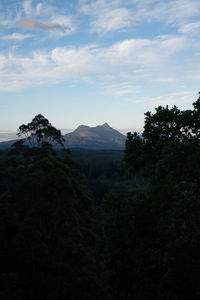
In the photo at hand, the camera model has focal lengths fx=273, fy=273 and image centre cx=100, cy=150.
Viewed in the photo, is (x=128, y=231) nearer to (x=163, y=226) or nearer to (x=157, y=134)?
(x=163, y=226)

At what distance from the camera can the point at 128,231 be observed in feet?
52.1

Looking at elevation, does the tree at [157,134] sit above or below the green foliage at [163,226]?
above

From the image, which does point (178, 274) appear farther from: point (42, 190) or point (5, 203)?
point (5, 203)

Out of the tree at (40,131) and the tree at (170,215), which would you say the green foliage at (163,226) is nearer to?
the tree at (170,215)

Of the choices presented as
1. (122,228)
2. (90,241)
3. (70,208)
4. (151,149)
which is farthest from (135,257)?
(90,241)

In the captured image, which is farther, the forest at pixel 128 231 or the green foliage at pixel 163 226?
the forest at pixel 128 231

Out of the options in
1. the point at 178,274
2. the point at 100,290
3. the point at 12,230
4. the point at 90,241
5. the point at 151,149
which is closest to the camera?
the point at 178,274

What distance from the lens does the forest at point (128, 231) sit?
1355cm

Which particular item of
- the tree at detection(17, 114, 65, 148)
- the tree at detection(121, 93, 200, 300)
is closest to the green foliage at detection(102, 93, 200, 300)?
the tree at detection(121, 93, 200, 300)

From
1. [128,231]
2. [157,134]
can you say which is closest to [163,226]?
[128,231]

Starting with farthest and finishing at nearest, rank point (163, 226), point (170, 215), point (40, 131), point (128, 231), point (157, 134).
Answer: point (40, 131)
point (157, 134)
point (163, 226)
point (128, 231)
point (170, 215)

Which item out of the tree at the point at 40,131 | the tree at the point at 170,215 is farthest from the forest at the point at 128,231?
the tree at the point at 40,131

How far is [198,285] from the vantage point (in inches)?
501

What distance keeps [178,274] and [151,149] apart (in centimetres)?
877
